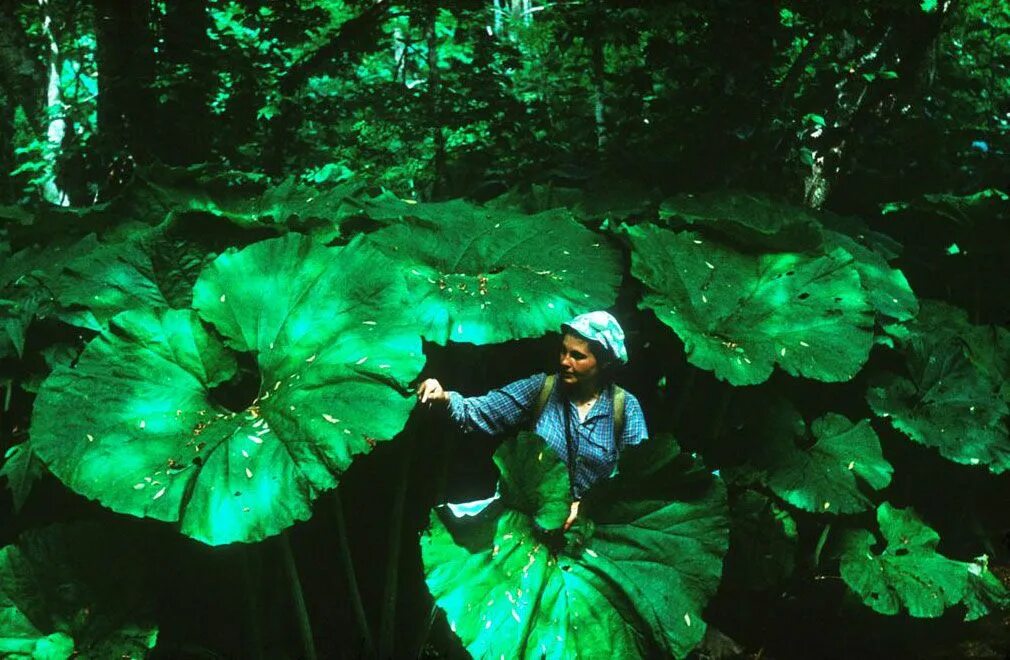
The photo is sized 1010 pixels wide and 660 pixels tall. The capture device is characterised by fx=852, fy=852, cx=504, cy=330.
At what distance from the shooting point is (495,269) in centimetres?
313

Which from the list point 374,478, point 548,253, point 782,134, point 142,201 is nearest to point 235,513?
point 374,478

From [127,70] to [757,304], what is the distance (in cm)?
405

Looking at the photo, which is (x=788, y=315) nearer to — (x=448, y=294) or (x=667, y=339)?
(x=667, y=339)

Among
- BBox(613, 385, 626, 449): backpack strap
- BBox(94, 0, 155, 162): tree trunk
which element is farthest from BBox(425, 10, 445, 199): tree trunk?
BBox(613, 385, 626, 449): backpack strap

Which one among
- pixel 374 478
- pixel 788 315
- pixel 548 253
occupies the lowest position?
pixel 374 478

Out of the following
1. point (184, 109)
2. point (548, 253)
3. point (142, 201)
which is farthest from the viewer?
point (184, 109)

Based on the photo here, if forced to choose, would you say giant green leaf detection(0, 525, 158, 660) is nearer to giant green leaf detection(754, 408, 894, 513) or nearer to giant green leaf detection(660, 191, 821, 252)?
giant green leaf detection(754, 408, 894, 513)

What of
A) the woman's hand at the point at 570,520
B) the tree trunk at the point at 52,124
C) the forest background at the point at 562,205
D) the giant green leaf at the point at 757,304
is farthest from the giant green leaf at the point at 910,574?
the tree trunk at the point at 52,124

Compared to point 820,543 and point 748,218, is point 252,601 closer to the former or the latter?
point 820,543

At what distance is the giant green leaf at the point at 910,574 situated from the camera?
3.33 metres

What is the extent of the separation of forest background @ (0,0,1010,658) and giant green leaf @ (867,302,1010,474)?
0.02 m

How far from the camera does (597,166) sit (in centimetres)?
464

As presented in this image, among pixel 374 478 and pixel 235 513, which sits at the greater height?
pixel 235 513

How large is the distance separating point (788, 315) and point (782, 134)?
4.97 feet
